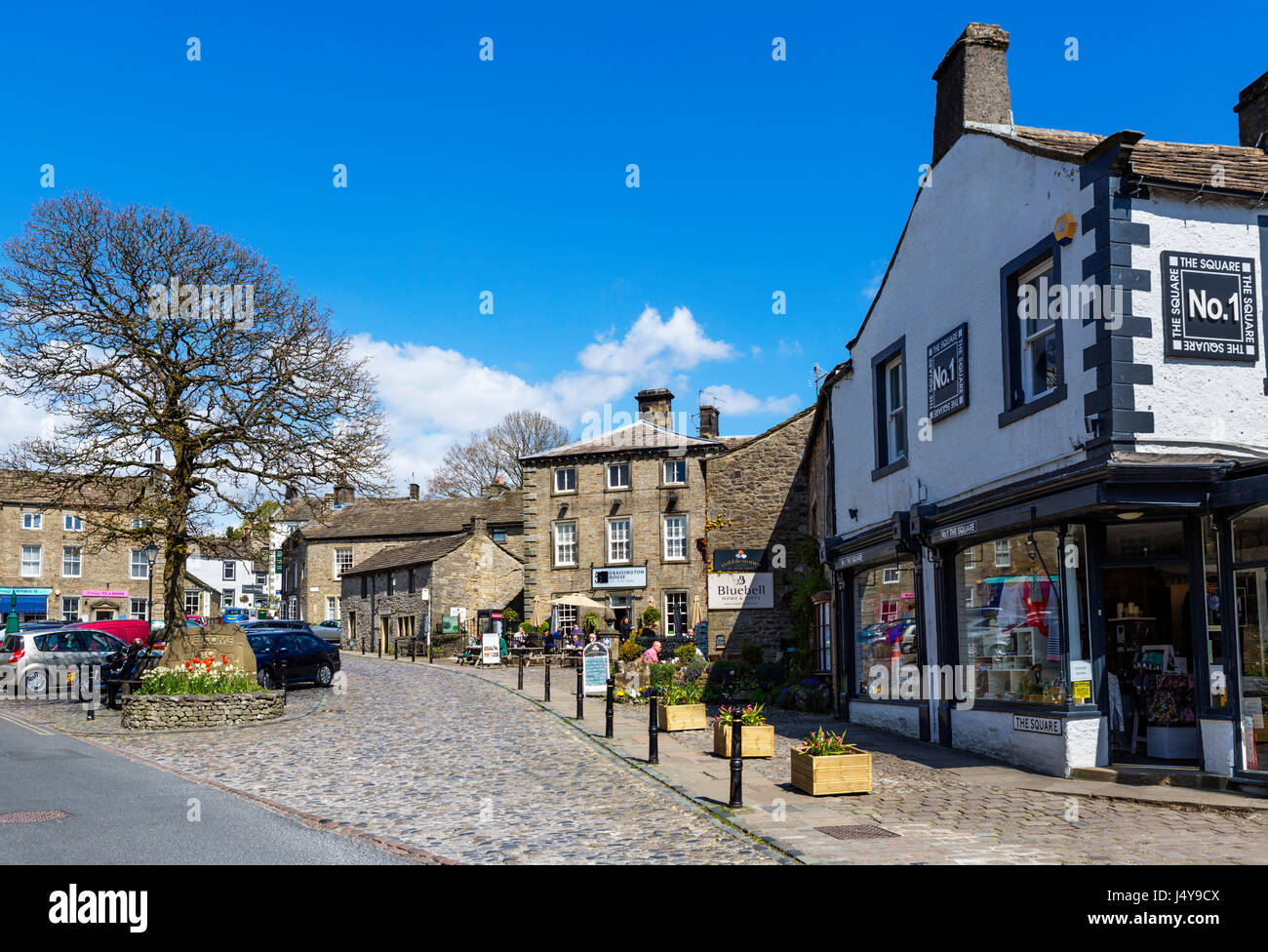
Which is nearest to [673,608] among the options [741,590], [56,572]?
[741,590]

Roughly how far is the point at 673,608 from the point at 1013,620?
103ft

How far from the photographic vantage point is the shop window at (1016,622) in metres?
12.8

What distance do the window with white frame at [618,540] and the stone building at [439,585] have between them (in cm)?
595

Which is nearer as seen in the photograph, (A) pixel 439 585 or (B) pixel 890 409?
(B) pixel 890 409

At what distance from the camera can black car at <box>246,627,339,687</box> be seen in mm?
27156

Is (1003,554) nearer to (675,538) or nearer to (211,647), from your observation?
(211,647)

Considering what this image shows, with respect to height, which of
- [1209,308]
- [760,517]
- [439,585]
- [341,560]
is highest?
[1209,308]

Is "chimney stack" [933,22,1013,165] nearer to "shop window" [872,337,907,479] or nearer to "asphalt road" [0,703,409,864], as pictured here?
"shop window" [872,337,907,479]

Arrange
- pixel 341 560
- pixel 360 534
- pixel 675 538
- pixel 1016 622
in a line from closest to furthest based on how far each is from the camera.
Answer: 1. pixel 1016 622
2. pixel 675 538
3. pixel 360 534
4. pixel 341 560

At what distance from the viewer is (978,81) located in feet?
53.1

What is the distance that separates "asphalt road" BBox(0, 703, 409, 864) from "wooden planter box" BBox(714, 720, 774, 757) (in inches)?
262

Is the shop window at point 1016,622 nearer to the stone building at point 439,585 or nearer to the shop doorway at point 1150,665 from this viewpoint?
the shop doorway at point 1150,665

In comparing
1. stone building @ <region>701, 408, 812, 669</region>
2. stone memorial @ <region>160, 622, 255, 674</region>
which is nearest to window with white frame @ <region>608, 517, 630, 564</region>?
stone building @ <region>701, 408, 812, 669</region>
